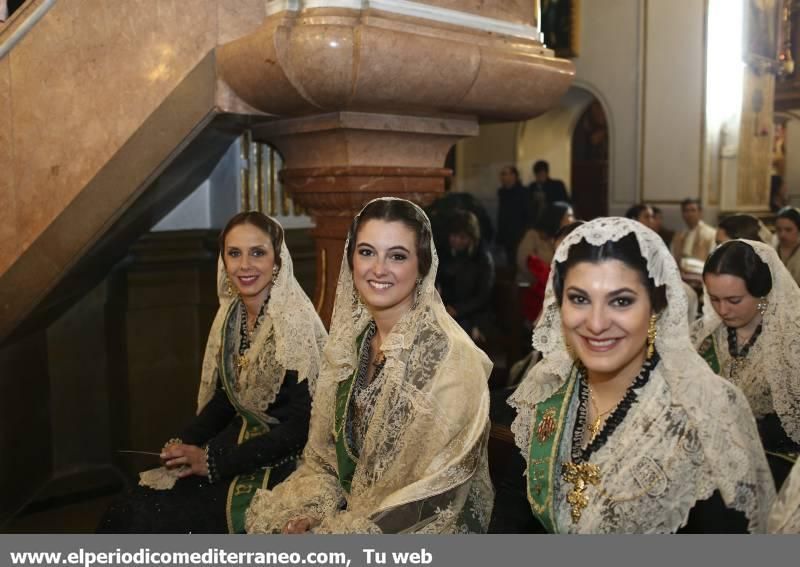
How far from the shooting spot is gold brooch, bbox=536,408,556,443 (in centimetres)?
195

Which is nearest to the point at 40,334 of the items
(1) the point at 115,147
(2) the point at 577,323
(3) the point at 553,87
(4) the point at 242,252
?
(1) the point at 115,147

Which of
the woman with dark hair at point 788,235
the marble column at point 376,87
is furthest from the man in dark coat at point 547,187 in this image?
the marble column at point 376,87

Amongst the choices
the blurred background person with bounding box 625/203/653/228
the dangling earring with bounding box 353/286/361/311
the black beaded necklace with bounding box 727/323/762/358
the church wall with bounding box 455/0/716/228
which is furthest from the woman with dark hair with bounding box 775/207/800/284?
the church wall with bounding box 455/0/716/228

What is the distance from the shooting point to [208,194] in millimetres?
4730

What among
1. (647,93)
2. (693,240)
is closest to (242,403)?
(693,240)

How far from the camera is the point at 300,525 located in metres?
2.25

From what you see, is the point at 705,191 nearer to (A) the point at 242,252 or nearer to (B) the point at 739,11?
(B) the point at 739,11

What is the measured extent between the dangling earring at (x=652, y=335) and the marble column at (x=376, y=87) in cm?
141

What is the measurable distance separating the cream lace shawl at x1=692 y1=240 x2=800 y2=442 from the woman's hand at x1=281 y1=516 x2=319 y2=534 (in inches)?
67.2

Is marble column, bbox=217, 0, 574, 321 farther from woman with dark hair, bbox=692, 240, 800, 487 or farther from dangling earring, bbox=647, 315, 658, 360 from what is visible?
dangling earring, bbox=647, 315, 658, 360

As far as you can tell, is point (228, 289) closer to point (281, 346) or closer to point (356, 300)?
point (281, 346)

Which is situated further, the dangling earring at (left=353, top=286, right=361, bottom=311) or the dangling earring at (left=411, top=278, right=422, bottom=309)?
the dangling earring at (left=353, top=286, right=361, bottom=311)

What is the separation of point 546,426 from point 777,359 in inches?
54.5

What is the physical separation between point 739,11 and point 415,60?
788 cm
